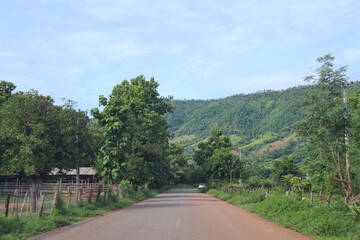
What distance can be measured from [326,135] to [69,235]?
12022 mm

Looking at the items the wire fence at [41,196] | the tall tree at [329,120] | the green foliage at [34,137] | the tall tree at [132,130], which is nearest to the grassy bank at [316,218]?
the tall tree at [329,120]

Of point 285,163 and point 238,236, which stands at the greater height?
point 285,163

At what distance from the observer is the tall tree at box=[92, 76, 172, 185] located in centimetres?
2991

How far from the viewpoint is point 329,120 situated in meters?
14.9

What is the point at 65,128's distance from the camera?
22.3m

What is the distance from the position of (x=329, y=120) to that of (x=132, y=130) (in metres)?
24.0

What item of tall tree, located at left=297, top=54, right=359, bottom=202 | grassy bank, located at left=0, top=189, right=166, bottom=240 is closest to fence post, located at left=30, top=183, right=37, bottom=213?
grassy bank, located at left=0, top=189, right=166, bottom=240

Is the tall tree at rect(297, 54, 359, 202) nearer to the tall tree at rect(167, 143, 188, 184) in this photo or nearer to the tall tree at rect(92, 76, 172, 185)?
the tall tree at rect(92, 76, 172, 185)

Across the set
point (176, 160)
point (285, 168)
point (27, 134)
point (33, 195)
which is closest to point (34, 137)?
point (27, 134)

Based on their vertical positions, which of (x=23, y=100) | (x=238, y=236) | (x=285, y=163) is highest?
(x=23, y=100)

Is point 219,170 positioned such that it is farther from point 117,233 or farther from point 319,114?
point 117,233

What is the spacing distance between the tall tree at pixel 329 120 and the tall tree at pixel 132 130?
17630mm

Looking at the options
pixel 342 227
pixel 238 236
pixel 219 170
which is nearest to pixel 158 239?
pixel 238 236

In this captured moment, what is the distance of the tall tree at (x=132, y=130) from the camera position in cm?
2991
